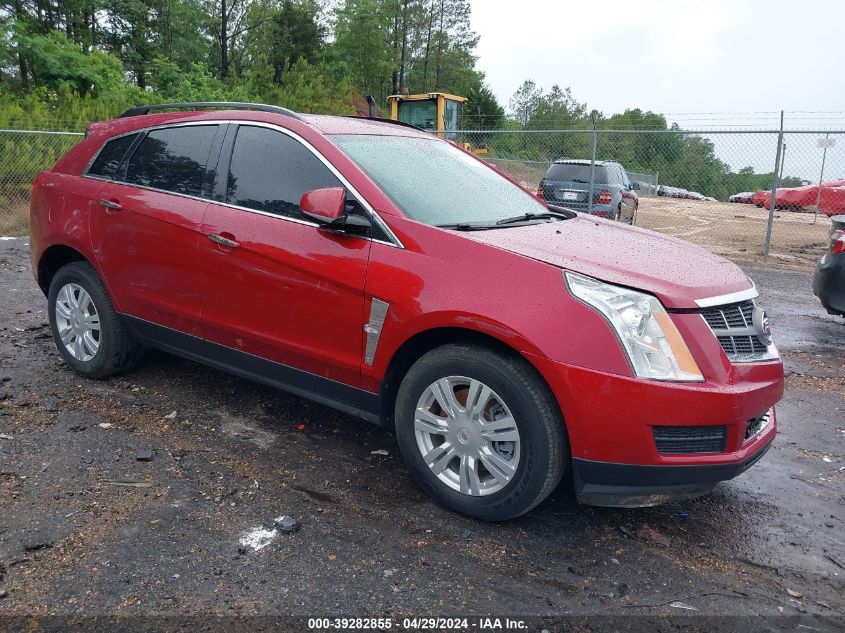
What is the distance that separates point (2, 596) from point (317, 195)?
2.03 m

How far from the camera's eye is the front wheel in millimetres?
2896

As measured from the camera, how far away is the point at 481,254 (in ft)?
10.1

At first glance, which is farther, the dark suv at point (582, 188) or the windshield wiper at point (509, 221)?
the dark suv at point (582, 188)

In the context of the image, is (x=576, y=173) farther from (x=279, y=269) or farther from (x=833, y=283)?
(x=279, y=269)

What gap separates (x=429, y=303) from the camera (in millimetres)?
3092

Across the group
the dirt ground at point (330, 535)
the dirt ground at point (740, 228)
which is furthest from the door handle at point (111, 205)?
the dirt ground at point (740, 228)

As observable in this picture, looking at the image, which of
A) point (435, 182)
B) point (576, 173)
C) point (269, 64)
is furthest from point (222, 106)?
point (269, 64)

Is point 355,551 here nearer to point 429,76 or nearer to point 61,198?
point 61,198

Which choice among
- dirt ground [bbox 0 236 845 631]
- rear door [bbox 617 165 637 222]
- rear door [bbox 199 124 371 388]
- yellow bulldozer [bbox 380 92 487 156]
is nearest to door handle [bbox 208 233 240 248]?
rear door [bbox 199 124 371 388]

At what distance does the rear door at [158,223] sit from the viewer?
4027mm

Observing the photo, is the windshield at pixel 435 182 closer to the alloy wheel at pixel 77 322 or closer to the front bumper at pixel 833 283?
the alloy wheel at pixel 77 322

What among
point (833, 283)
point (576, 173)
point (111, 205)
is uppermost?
point (576, 173)

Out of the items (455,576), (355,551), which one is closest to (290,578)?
(355,551)

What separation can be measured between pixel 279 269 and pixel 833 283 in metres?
5.39
